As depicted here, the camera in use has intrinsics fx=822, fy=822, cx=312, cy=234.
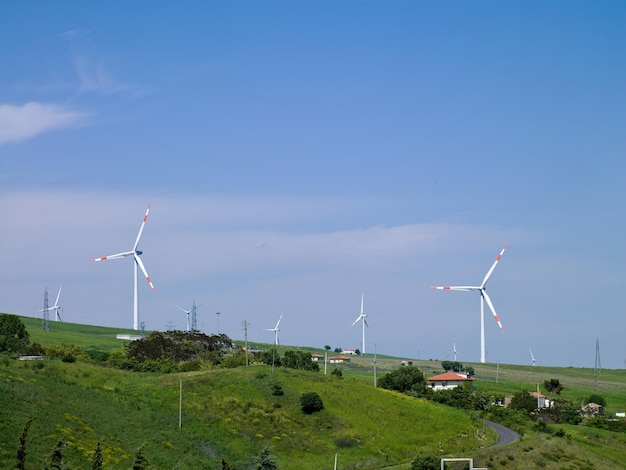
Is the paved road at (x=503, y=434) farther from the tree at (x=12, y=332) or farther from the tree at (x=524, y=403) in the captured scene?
the tree at (x=12, y=332)

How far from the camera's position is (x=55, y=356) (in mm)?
142500

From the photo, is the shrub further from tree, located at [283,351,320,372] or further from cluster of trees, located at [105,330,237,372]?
tree, located at [283,351,320,372]

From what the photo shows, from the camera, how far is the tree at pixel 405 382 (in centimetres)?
14936

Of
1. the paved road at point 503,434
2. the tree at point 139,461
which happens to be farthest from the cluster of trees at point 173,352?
the tree at point 139,461

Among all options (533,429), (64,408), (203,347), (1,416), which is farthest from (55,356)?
(533,429)

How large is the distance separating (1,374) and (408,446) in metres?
50.3

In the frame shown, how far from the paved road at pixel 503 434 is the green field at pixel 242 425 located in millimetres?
1560

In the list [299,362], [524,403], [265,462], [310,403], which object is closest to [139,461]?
[265,462]

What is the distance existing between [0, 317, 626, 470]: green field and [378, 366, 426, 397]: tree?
17.1 m

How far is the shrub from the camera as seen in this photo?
4486 inches

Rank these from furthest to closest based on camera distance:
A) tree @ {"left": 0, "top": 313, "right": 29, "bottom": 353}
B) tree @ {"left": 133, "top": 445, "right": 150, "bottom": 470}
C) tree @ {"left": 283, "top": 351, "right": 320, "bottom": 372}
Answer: tree @ {"left": 283, "top": 351, "right": 320, "bottom": 372} → tree @ {"left": 0, "top": 313, "right": 29, "bottom": 353} → tree @ {"left": 133, "top": 445, "right": 150, "bottom": 470}

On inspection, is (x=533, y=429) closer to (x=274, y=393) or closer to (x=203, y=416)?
(x=274, y=393)

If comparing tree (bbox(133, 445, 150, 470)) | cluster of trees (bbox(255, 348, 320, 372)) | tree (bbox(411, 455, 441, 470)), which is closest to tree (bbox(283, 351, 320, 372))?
cluster of trees (bbox(255, 348, 320, 372))

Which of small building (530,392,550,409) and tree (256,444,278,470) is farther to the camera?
small building (530,392,550,409)
